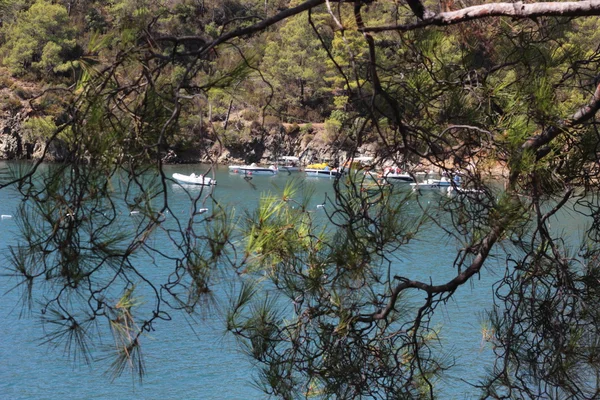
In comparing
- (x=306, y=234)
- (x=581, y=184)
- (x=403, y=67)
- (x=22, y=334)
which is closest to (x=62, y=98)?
(x=306, y=234)

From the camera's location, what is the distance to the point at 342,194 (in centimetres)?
161

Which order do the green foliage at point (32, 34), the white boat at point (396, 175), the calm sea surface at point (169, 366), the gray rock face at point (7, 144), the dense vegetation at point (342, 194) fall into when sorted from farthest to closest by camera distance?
the gray rock face at point (7, 144) → the green foliage at point (32, 34) → the calm sea surface at point (169, 366) → the white boat at point (396, 175) → the dense vegetation at point (342, 194)

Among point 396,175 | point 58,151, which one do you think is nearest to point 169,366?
point 396,175

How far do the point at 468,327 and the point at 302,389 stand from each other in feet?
17.0

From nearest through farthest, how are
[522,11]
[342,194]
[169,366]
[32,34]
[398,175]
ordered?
[522,11]
[342,194]
[398,175]
[169,366]
[32,34]

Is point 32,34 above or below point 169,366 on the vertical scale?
above

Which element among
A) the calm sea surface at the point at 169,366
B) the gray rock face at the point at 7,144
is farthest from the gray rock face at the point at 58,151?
the gray rock face at the point at 7,144

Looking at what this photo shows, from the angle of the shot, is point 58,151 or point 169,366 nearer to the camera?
point 58,151

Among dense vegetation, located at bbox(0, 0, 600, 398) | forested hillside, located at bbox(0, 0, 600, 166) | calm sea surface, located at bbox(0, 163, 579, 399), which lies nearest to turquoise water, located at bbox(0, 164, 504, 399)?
calm sea surface, located at bbox(0, 163, 579, 399)

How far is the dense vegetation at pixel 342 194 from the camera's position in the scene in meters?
1.29

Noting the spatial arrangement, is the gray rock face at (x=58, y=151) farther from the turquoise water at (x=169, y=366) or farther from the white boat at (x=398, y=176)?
the turquoise water at (x=169, y=366)

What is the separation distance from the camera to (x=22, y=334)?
652 cm

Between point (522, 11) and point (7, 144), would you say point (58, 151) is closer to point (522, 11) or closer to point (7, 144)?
point (522, 11)

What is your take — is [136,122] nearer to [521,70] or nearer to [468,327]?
[521,70]
